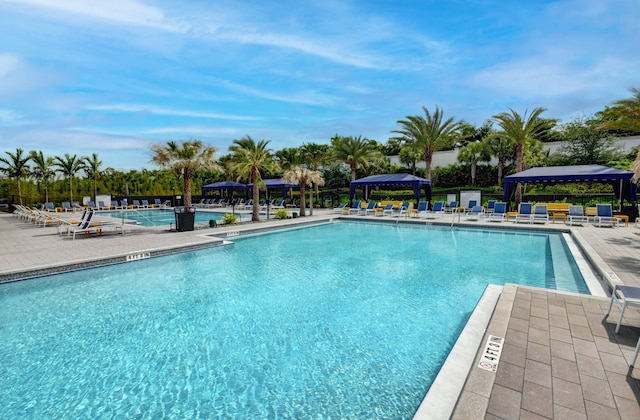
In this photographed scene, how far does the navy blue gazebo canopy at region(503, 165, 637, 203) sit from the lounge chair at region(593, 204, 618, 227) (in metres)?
1.64

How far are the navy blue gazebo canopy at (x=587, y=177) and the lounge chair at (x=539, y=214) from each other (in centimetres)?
155

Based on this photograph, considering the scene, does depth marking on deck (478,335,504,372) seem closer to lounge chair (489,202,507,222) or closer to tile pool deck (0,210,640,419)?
tile pool deck (0,210,640,419)

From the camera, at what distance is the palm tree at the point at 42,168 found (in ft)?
86.6

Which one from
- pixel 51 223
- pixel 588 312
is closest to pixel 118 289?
pixel 588 312

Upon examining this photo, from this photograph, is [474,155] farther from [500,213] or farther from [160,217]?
[160,217]

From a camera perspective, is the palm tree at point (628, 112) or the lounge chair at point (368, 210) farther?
the lounge chair at point (368, 210)

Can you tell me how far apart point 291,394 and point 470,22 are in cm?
1098

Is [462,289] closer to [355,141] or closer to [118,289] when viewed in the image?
[118,289]

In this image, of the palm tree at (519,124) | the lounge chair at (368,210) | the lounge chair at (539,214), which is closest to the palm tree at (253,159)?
the lounge chair at (368,210)

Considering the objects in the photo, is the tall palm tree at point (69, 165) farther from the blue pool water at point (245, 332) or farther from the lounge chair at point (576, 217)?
the lounge chair at point (576, 217)

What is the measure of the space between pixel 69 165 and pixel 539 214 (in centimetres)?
3593

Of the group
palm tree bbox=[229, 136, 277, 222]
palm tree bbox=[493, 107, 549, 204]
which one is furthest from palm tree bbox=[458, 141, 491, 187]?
palm tree bbox=[229, 136, 277, 222]

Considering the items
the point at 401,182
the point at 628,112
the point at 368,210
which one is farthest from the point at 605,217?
the point at 368,210

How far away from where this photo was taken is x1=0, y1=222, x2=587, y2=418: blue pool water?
2982mm
